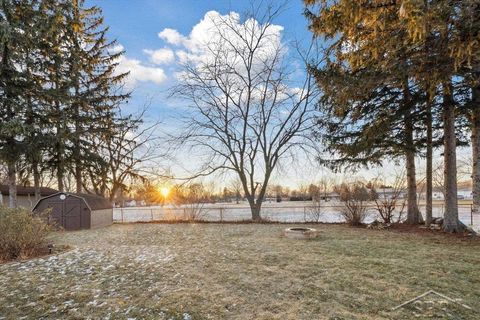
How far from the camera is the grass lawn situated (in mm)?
3230

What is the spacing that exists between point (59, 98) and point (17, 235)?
7441 mm

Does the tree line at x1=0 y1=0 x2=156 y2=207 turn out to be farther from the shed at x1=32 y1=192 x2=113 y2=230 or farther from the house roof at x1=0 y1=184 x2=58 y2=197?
the house roof at x1=0 y1=184 x2=58 y2=197

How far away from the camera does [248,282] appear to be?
4.25m

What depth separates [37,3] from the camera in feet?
37.8

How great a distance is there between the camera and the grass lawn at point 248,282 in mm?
3230

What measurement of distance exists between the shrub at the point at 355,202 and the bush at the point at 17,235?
1049 cm

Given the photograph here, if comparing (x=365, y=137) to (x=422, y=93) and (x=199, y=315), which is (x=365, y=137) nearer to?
(x=422, y=93)

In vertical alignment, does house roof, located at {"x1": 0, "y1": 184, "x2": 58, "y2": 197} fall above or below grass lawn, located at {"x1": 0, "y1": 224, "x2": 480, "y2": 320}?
above

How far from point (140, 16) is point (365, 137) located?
8.09 metres

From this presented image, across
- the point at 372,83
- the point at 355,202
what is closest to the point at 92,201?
the point at 355,202

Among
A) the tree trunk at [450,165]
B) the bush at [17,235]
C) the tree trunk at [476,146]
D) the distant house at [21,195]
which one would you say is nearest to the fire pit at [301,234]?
the tree trunk at [450,165]

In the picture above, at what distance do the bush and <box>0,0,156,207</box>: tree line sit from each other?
17.6ft

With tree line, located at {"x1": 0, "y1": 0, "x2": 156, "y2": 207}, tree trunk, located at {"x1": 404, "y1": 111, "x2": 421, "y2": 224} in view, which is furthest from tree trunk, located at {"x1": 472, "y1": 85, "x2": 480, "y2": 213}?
tree line, located at {"x1": 0, "y1": 0, "x2": 156, "y2": 207}

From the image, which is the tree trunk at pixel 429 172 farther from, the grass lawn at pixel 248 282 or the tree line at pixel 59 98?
the tree line at pixel 59 98
